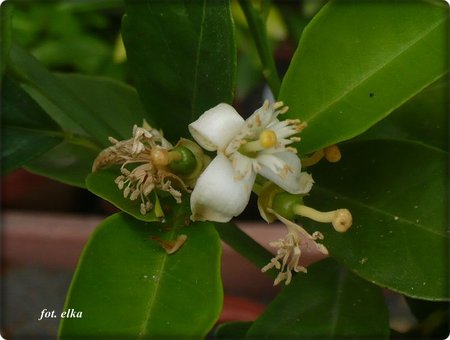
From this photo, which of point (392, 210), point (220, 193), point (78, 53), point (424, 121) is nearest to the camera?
point (220, 193)

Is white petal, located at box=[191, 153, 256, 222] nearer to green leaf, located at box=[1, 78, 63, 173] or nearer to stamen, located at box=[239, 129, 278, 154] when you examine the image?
stamen, located at box=[239, 129, 278, 154]

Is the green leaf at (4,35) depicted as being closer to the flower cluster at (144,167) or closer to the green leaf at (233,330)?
the flower cluster at (144,167)

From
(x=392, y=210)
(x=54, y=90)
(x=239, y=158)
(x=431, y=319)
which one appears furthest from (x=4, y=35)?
(x=431, y=319)

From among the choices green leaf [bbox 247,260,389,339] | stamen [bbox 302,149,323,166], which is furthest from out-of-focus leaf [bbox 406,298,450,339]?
stamen [bbox 302,149,323,166]

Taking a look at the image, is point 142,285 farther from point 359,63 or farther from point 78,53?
point 78,53

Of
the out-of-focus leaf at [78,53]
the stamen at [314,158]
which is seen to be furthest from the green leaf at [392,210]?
the out-of-focus leaf at [78,53]

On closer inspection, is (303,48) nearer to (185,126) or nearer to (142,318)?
(185,126)

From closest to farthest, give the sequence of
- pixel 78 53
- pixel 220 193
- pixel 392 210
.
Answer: pixel 220 193 < pixel 392 210 < pixel 78 53
